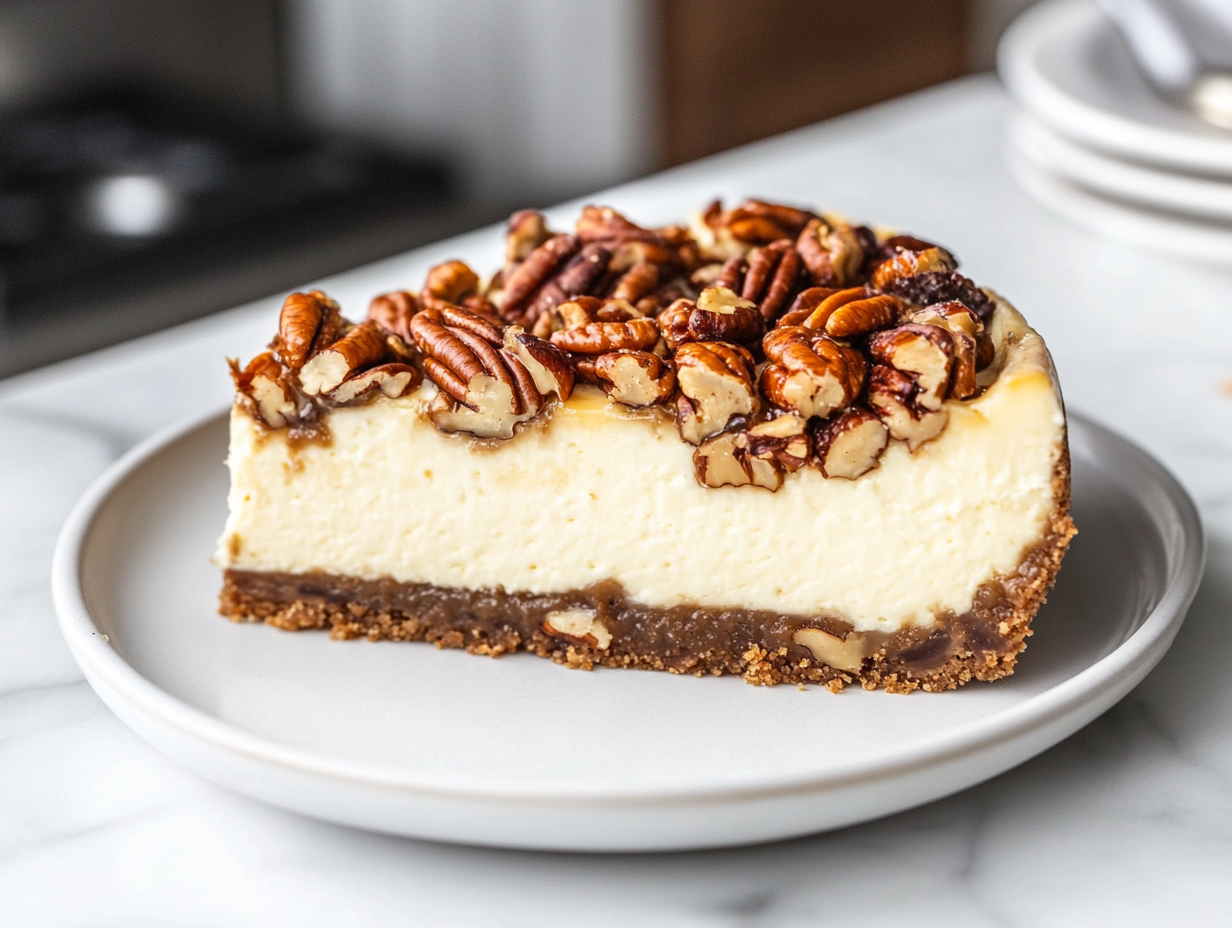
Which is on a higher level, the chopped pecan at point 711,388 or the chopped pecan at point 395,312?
the chopped pecan at point 711,388

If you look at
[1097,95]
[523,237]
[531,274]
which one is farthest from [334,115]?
[531,274]

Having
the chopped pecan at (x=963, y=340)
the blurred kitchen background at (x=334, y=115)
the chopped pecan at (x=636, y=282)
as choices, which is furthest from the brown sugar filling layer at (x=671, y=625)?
the blurred kitchen background at (x=334, y=115)

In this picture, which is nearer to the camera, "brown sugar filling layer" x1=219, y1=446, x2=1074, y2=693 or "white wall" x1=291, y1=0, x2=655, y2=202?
"brown sugar filling layer" x1=219, y1=446, x2=1074, y2=693

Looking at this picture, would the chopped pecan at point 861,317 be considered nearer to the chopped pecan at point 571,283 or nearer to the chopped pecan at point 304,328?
the chopped pecan at point 571,283

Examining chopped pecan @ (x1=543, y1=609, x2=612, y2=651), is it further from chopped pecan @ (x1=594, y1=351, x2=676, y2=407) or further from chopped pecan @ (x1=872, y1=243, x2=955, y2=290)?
chopped pecan @ (x1=872, y1=243, x2=955, y2=290)

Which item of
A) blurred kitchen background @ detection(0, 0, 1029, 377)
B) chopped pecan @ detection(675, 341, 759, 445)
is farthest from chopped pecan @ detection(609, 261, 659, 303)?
blurred kitchen background @ detection(0, 0, 1029, 377)
